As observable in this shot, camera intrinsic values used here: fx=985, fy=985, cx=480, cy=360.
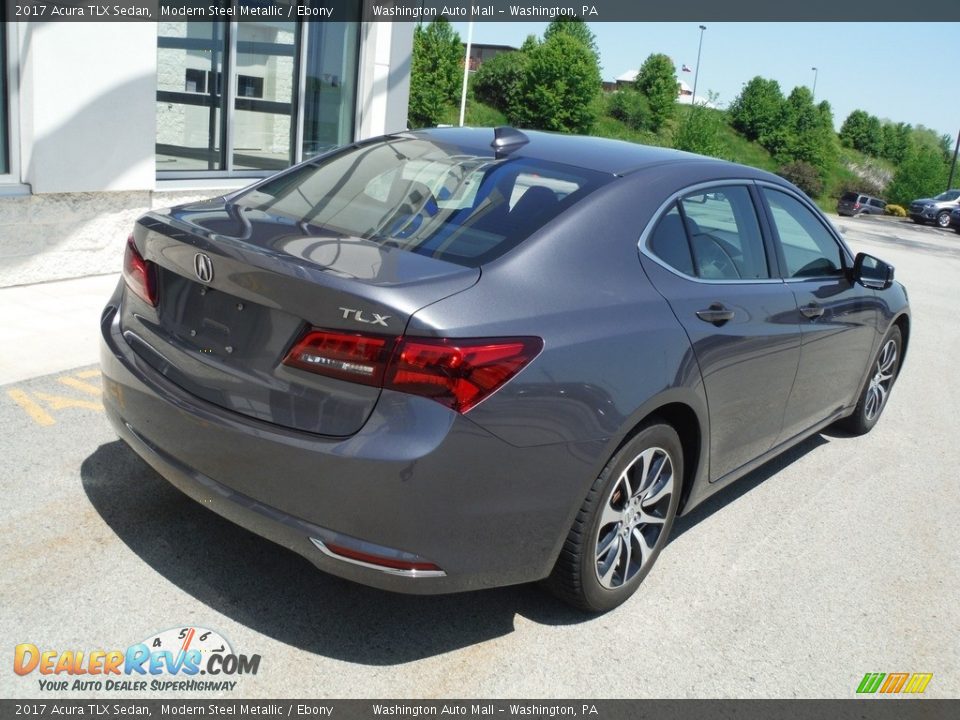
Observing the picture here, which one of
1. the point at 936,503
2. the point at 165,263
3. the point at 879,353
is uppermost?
the point at 165,263

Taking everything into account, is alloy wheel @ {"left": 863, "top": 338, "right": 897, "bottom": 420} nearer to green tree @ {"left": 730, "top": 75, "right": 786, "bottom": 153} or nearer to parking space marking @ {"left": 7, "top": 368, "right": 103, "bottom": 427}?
parking space marking @ {"left": 7, "top": 368, "right": 103, "bottom": 427}

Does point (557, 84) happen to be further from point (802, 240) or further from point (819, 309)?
point (819, 309)

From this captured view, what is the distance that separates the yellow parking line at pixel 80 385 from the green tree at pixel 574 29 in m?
69.4

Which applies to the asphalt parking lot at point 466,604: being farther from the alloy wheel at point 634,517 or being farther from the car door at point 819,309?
the car door at point 819,309

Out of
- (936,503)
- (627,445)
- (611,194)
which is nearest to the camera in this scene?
(627,445)

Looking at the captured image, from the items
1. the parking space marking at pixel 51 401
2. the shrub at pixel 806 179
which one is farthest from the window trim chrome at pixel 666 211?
the shrub at pixel 806 179

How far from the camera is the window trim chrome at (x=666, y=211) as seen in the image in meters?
3.52

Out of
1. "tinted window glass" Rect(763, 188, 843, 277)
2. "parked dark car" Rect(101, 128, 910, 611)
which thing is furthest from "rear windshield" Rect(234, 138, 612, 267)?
"tinted window glass" Rect(763, 188, 843, 277)

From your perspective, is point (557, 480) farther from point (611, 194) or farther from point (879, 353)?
point (879, 353)

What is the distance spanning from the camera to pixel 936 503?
5.13m

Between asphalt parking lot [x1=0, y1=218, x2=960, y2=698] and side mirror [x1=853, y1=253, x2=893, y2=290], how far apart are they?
1177 mm

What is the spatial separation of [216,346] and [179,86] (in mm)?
6661

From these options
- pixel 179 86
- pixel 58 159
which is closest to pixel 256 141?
pixel 179 86

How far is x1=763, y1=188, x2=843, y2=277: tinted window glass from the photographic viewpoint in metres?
4.52
